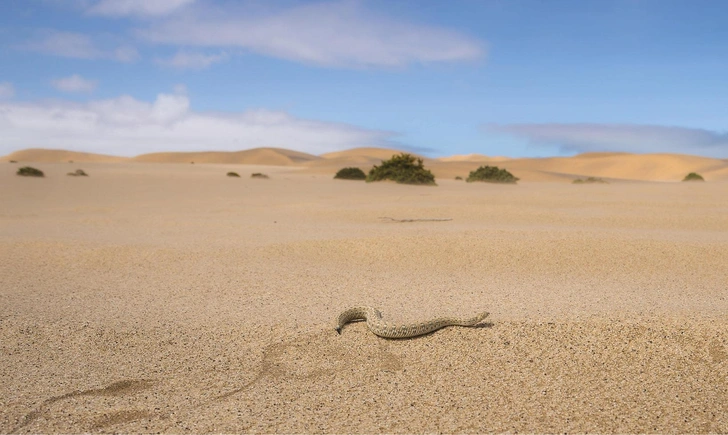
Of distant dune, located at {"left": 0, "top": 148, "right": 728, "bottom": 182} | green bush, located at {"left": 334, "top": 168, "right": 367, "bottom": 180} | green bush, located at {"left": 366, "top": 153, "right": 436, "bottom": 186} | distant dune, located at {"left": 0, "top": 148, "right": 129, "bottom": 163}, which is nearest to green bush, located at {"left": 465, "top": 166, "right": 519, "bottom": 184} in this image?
green bush, located at {"left": 366, "top": 153, "right": 436, "bottom": 186}

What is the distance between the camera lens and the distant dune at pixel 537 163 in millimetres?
53506

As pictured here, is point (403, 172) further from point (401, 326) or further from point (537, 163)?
point (537, 163)

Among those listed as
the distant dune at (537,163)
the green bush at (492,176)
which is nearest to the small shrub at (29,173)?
the green bush at (492,176)

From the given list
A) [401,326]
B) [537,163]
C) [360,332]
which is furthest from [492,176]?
[537,163]

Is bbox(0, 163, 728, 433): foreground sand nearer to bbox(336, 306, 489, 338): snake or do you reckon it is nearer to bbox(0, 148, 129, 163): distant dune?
bbox(336, 306, 489, 338): snake

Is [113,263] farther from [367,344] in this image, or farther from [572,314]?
[572,314]

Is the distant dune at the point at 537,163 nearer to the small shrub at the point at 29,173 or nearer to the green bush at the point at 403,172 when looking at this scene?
the green bush at the point at 403,172

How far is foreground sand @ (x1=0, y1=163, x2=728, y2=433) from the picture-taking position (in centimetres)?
372

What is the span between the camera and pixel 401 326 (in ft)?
15.8

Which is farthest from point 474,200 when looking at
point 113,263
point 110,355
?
point 110,355

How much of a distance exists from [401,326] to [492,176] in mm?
30614

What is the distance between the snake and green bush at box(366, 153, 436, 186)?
23341 mm

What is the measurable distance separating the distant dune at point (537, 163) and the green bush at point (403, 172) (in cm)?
1884

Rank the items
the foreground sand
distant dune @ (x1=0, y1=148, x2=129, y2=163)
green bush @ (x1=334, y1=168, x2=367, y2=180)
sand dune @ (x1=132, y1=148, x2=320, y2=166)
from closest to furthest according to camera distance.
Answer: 1. the foreground sand
2. green bush @ (x1=334, y1=168, x2=367, y2=180)
3. sand dune @ (x1=132, y1=148, x2=320, y2=166)
4. distant dune @ (x1=0, y1=148, x2=129, y2=163)
